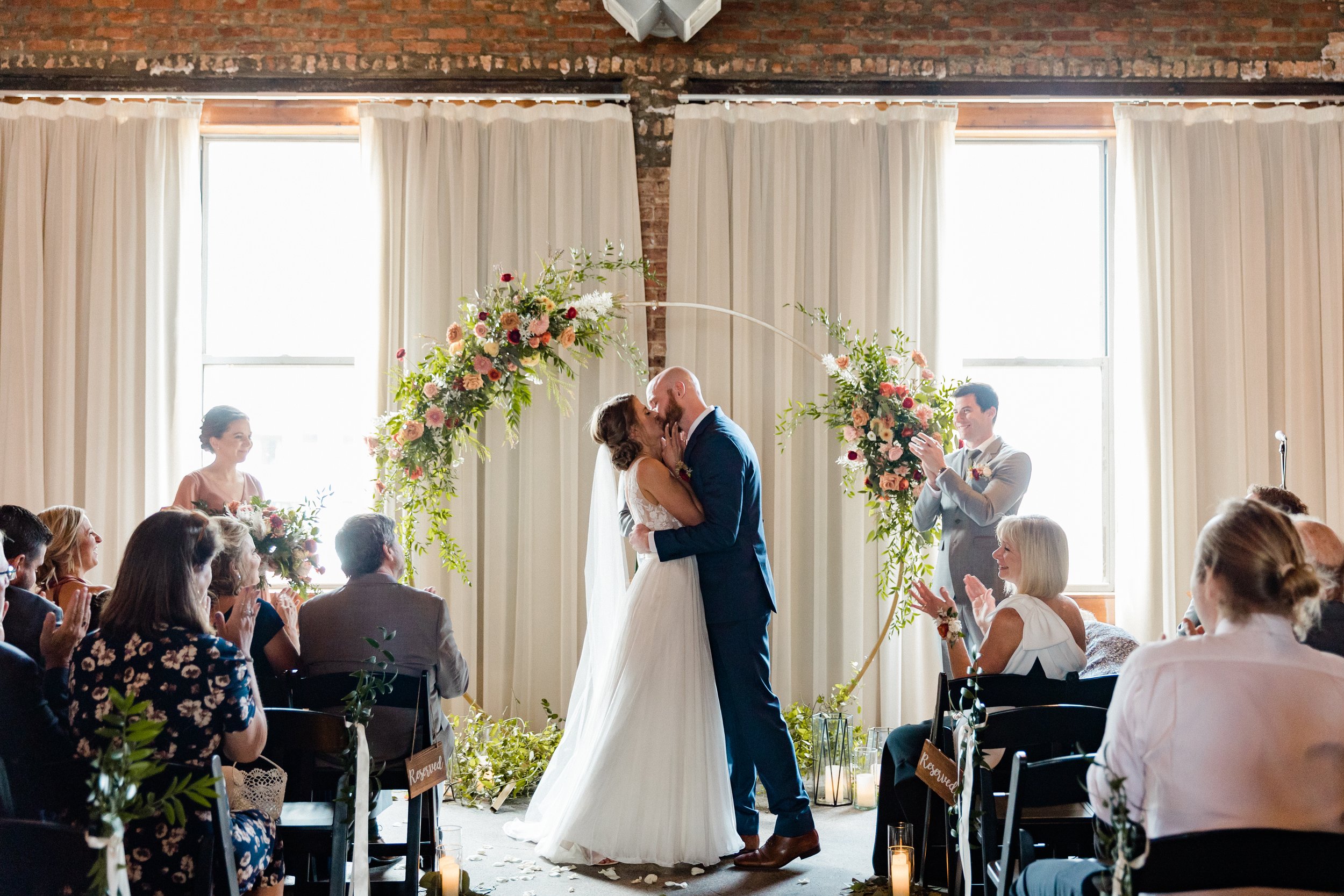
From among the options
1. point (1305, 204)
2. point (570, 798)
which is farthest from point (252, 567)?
point (1305, 204)

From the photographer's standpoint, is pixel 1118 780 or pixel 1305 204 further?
pixel 1305 204

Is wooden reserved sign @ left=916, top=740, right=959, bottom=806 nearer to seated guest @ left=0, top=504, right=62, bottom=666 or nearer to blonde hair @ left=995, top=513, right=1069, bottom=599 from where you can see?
blonde hair @ left=995, top=513, right=1069, bottom=599

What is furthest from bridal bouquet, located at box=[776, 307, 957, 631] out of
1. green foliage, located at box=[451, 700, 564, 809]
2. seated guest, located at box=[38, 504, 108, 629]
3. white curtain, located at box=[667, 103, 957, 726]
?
seated guest, located at box=[38, 504, 108, 629]

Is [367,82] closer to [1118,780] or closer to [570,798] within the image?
[570,798]

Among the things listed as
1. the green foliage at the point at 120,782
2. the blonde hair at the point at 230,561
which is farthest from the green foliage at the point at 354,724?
the blonde hair at the point at 230,561

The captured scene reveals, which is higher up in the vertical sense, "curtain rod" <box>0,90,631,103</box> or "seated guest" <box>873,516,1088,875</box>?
"curtain rod" <box>0,90,631,103</box>

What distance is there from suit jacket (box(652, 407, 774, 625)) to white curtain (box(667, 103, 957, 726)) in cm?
177

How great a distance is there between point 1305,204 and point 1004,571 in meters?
3.90

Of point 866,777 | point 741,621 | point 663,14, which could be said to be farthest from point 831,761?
point 663,14

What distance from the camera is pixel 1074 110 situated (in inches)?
240

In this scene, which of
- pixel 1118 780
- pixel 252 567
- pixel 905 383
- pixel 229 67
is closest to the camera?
pixel 1118 780

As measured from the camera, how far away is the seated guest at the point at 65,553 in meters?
3.62

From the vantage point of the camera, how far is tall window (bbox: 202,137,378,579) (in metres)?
6.19

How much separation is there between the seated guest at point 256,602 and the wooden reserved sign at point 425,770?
0.55 meters
